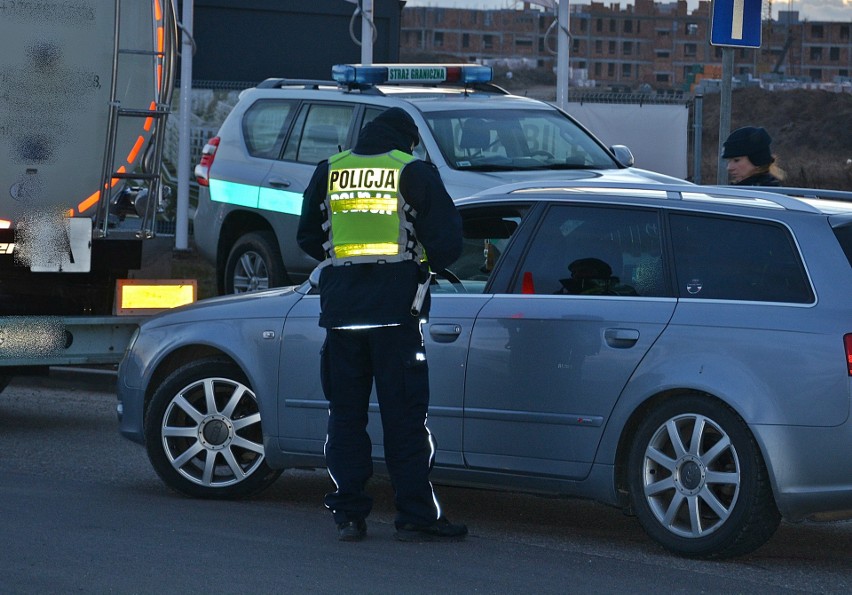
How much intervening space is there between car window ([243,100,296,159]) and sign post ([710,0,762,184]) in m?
3.65

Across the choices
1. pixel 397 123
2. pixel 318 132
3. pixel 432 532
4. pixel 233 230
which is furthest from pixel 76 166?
pixel 233 230

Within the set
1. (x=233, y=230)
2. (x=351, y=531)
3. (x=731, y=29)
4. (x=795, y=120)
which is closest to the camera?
(x=351, y=531)

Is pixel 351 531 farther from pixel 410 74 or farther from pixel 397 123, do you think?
pixel 410 74

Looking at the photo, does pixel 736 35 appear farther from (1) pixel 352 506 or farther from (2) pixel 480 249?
(1) pixel 352 506

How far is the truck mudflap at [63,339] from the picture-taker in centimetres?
873

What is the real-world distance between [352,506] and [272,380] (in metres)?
0.89

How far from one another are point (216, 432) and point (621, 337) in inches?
80.6

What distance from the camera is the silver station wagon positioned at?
562cm

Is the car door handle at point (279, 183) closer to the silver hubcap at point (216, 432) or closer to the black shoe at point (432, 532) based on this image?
the silver hubcap at point (216, 432)

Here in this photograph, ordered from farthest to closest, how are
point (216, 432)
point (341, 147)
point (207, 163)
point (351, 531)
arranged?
point (207, 163), point (341, 147), point (216, 432), point (351, 531)

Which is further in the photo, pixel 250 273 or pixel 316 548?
pixel 250 273

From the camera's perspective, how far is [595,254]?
6305 mm

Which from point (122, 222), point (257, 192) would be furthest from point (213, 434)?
point (257, 192)

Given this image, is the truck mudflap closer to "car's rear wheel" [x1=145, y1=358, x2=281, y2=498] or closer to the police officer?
"car's rear wheel" [x1=145, y1=358, x2=281, y2=498]
